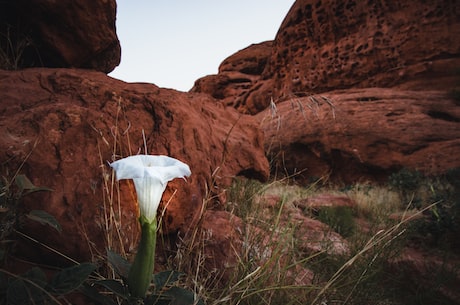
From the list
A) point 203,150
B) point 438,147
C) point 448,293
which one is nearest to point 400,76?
point 438,147

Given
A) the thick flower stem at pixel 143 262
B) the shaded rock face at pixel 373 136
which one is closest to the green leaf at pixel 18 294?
the thick flower stem at pixel 143 262

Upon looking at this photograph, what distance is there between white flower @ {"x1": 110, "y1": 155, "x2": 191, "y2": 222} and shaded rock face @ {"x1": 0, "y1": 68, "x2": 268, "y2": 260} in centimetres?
50

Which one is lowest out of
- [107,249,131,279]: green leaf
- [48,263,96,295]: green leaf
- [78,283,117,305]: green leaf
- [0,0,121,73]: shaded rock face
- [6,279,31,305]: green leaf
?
[78,283,117,305]: green leaf

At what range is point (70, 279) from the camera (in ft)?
3.07

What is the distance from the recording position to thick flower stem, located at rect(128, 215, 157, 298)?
96 centimetres

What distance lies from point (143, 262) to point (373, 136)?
870cm

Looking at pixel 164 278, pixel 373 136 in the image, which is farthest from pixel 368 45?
pixel 164 278

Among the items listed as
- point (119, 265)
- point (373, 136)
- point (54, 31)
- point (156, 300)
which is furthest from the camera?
point (373, 136)

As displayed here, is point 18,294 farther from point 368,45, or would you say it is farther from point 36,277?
point 368,45

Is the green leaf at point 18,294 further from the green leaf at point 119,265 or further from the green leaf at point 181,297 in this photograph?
the green leaf at point 181,297

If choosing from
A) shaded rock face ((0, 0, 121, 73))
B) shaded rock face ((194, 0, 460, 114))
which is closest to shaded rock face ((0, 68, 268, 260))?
shaded rock face ((0, 0, 121, 73))

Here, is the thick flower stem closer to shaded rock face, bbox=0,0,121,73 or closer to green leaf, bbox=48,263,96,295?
green leaf, bbox=48,263,96,295

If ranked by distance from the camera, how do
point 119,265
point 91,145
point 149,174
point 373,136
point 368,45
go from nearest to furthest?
1. point 149,174
2. point 119,265
3. point 91,145
4. point 373,136
5. point 368,45

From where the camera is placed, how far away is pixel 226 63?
18109 millimetres
